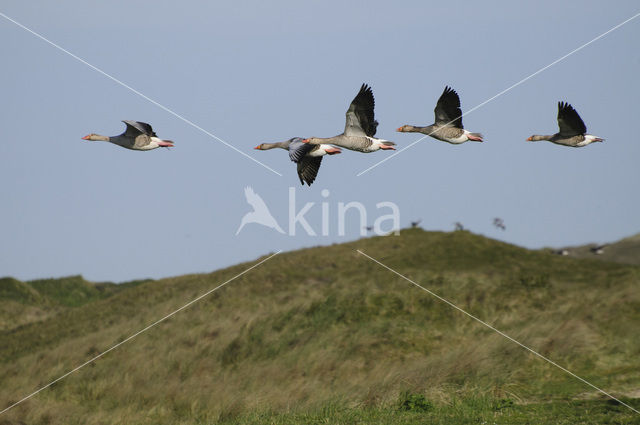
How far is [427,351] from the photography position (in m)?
27.7

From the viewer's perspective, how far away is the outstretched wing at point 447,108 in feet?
49.1

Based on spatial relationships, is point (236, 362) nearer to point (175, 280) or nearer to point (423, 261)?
point (423, 261)

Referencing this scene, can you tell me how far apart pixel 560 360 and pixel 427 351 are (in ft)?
18.4

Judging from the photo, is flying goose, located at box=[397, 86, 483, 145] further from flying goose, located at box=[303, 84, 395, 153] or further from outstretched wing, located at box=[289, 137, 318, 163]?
outstretched wing, located at box=[289, 137, 318, 163]

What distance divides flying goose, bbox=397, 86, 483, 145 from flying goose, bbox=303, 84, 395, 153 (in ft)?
2.51

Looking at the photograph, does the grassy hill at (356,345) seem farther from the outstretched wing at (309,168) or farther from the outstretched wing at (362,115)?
the outstretched wing at (362,115)

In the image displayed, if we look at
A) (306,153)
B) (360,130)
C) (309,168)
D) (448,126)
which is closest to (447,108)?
(448,126)

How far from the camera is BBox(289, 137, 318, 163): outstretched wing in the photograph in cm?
1333

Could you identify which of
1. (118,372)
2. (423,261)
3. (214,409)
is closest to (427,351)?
(214,409)

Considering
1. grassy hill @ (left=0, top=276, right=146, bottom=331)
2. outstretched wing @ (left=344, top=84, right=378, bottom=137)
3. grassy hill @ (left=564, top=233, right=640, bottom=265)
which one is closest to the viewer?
outstretched wing @ (left=344, top=84, right=378, bottom=137)

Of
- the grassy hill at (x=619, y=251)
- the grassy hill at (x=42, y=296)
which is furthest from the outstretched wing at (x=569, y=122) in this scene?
the grassy hill at (x=619, y=251)

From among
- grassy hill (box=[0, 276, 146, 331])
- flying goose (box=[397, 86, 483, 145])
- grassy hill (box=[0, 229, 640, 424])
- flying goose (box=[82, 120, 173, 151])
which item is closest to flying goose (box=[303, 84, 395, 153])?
flying goose (box=[397, 86, 483, 145])

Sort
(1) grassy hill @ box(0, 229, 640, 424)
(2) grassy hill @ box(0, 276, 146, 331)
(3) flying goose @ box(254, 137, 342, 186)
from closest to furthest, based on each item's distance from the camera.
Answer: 1. (3) flying goose @ box(254, 137, 342, 186)
2. (1) grassy hill @ box(0, 229, 640, 424)
3. (2) grassy hill @ box(0, 276, 146, 331)

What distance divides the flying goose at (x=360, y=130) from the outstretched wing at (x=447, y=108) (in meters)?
1.04
